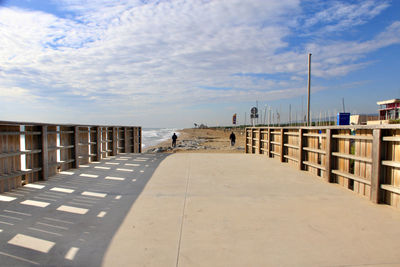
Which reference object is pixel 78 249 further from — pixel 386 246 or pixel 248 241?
pixel 386 246

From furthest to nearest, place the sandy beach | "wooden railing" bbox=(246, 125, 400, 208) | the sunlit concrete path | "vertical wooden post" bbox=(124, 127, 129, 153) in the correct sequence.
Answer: the sandy beach < "vertical wooden post" bbox=(124, 127, 129, 153) < "wooden railing" bbox=(246, 125, 400, 208) < the sunlit concrete path

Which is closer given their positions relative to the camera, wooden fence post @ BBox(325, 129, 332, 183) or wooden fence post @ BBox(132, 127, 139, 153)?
wooden fence post @ BBox(325, 129, 332, 183)

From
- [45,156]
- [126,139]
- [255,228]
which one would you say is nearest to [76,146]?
[45,156]

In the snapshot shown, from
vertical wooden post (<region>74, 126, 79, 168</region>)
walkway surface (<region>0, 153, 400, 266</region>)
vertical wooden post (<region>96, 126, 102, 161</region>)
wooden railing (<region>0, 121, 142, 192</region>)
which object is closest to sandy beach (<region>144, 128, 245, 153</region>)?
vertical wooden post (<region>96, 126, 102, 161</region>)

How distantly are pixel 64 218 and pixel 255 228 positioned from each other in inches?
115

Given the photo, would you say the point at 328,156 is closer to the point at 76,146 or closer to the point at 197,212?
the point at 197,212

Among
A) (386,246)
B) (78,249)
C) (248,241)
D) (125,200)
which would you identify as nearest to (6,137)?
(125,200)

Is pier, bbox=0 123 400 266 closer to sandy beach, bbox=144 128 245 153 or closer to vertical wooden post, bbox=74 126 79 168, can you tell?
vertical wooden post, bbox=74 126 79 168

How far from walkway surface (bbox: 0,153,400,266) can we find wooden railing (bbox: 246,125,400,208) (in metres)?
0.31

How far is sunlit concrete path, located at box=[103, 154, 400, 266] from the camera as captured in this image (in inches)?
121

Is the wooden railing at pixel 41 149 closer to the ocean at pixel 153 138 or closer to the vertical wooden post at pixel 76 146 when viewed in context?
the vertical wooden post at pixel 76 146

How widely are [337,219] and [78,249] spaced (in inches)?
147

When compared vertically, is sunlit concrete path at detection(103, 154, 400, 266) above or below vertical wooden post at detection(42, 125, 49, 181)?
below

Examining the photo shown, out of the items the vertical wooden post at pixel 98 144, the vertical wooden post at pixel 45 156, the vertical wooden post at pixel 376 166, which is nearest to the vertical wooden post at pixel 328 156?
the vertical wooden post at pixel 376 166
